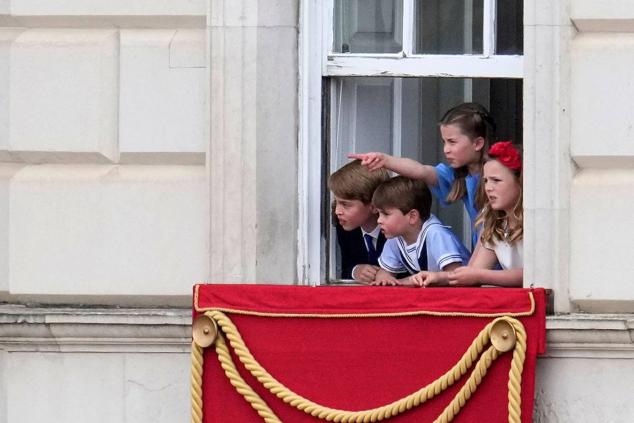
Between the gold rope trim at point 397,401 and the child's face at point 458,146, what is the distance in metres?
0.81

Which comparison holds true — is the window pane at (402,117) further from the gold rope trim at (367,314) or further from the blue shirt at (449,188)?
the gold rope trim at (367,314)

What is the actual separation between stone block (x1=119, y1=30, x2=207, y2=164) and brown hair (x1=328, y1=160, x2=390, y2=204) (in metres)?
0.58

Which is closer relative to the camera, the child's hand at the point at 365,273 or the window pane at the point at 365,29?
the child's hand at the point at 365,273

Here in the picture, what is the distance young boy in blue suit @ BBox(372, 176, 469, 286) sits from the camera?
9.24 meters

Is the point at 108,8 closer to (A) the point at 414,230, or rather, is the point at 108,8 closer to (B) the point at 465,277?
(A) the point at 414,230

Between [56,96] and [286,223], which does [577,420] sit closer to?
[286,223]

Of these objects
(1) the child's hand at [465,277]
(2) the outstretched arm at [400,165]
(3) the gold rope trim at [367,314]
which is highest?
(2) the outstretched arm at [400,165]

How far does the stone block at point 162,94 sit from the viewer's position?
930 centimetres


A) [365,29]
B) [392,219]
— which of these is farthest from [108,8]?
[392,219]

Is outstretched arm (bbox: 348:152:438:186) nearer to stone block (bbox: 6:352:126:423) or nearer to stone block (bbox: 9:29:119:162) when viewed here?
→ stone block (bbox: 9:29:119:162)

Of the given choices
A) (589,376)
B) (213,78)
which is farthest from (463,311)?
(213,78)

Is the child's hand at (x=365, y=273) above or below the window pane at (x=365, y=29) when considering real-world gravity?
below

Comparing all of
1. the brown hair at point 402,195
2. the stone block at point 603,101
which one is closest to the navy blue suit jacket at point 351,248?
the brown hair at point 402,195

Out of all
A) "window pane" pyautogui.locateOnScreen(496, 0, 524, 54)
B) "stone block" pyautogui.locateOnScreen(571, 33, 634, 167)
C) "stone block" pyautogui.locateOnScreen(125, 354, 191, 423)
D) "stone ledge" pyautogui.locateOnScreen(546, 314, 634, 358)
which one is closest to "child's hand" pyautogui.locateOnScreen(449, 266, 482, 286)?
"stone ledge" pyautogui.locateOnScreen(546, 314, 634, 358)
